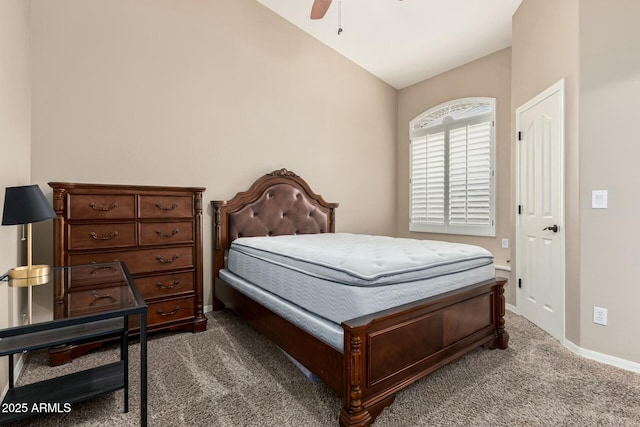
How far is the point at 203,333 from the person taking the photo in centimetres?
279

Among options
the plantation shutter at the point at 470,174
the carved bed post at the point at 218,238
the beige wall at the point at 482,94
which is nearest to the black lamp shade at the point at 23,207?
the carved bed post at the point at 218,238

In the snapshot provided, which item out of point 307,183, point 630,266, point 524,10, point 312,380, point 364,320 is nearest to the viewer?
point 364,320

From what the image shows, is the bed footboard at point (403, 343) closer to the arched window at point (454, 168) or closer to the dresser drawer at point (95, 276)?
the dresser drawer at point (95, 276)

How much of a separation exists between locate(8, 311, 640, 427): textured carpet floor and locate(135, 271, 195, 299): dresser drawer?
0.42 m

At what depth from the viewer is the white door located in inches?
106

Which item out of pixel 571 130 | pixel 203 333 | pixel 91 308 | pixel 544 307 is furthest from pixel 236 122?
pixel 544 307

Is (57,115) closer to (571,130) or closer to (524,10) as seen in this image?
(571,130)

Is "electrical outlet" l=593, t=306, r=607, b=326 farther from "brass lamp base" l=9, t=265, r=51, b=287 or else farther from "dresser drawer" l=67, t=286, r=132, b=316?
"brass lamp base" l=9, t=265, r=51, b=287

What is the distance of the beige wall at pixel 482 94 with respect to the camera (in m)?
3.95

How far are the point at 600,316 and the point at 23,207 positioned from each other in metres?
3.78

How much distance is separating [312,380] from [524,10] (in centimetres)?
399

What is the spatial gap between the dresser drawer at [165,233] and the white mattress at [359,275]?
688 millimetres

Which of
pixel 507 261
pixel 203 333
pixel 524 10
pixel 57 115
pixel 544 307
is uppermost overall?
pixel 524 10

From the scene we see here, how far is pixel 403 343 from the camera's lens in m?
1.71
